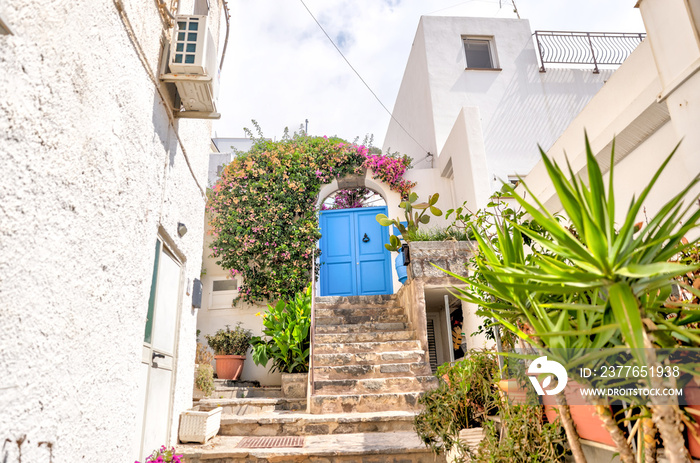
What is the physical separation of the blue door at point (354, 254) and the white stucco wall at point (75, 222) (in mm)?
5304

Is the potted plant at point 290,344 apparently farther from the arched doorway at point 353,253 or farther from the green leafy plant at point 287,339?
the arched doorway at point 353,253

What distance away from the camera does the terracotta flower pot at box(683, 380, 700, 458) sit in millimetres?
1229

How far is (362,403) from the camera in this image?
4.51m

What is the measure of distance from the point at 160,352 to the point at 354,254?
508 centimetres

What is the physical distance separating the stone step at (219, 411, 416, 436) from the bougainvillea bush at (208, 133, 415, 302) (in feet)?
10.2


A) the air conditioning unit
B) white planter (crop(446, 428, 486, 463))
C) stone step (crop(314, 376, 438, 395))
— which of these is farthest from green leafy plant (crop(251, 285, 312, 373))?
the air conditioning unit

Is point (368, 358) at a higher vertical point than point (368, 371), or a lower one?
higher

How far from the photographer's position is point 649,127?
Answer: 3104 mm

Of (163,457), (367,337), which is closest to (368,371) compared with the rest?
(367,337)

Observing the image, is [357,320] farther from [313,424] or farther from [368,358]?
[313,424]

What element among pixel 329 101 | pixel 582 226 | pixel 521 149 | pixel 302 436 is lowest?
Answer: pixel 302 436

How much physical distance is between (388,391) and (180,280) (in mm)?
2550

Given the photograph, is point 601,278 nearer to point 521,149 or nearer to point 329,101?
point 521,149

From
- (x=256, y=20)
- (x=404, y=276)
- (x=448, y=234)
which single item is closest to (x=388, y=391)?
(x=404, y=276)
